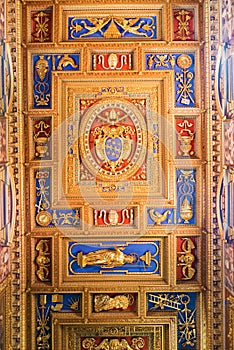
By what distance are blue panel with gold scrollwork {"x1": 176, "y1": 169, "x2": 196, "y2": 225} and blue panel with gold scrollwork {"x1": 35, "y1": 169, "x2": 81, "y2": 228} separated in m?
1.70

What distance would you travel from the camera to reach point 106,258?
8.06 m

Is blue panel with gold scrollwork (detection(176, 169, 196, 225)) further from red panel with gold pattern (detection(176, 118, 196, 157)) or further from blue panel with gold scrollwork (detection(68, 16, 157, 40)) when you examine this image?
blue panel with gold scrollwork (detection(68, 16, 157, 40))

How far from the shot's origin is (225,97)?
7492mm

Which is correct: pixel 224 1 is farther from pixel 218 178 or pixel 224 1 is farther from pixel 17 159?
pixel 17 159

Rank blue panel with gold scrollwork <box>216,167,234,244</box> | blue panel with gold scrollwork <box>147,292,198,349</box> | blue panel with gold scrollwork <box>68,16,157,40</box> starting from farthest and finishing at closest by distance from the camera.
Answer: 1. blue panel with gold scrollwork <box>147,292,198,349</box>
2. blue panel with gold scrollwork <box>68,16,157,40</box>
3. blue panel with gold scrollwork <box>216,167,234,244</box>

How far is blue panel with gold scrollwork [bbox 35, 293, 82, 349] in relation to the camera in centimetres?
812

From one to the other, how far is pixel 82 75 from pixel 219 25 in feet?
7.66

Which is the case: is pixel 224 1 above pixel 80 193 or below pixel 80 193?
above

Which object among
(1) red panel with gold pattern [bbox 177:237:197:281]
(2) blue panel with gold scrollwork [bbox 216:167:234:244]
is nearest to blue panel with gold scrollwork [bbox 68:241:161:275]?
(1) red panel with gold pattern [bbox 177:237:197:281]

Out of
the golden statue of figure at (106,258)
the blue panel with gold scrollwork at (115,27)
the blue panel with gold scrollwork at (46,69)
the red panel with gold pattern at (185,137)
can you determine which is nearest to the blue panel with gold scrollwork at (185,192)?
the red panel with gold pattern at (185,137)

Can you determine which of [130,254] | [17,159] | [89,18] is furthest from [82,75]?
[130,254]

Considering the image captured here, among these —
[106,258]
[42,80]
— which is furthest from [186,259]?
[42,80]

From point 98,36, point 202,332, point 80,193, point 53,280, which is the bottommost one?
point 202,332

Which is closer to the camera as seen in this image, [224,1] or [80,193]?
[224,1]
